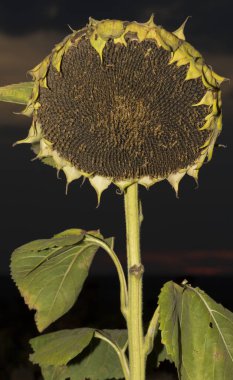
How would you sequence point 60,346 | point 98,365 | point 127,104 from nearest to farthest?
point 127,104
point 60,346
point 98,365

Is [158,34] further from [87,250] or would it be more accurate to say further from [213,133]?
[87,250]

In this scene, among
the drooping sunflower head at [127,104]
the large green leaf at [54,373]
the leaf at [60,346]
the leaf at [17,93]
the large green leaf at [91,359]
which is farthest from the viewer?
the large green leaf at [54,373]

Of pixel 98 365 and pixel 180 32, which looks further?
pixel 98 365

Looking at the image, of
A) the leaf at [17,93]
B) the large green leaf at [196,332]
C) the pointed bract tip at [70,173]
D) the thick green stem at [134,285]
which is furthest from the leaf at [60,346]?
the leaf at [17,93]

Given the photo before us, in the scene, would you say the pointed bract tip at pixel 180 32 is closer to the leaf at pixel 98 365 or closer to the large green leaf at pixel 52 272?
the large green leaf at pixel 52 272

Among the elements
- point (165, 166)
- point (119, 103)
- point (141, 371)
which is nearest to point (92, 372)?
point (141, 371)

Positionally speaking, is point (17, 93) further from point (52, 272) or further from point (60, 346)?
point (60, 346)

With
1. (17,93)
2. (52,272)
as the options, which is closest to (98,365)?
(52,272)
